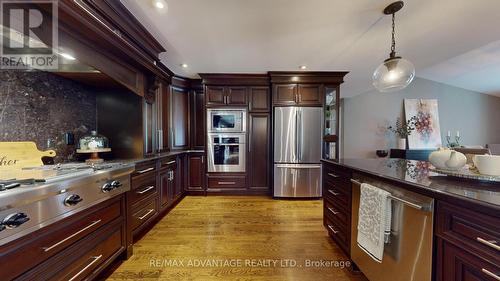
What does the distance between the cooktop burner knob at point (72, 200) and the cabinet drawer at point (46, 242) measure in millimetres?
100

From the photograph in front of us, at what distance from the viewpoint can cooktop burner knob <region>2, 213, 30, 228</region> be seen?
2.86 ft

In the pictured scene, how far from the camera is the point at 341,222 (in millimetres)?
1891

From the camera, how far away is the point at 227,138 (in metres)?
3.76

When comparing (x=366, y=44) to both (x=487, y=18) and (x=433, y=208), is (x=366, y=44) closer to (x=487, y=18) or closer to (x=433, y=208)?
(x=487, y=18)

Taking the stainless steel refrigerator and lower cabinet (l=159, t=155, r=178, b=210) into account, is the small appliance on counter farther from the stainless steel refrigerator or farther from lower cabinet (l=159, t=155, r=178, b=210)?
the stainless steel refrigerator

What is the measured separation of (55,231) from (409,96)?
761 centimetres

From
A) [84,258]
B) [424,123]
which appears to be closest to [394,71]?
[84,258]

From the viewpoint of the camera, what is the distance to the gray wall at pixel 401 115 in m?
5.65

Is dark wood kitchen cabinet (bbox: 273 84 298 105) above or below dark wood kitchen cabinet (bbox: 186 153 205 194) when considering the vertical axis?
above

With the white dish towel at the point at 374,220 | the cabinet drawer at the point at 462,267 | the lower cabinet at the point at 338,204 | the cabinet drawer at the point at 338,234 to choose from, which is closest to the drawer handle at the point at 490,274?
the cabinet drawer at the point at 462,267

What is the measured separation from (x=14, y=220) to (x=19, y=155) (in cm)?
93

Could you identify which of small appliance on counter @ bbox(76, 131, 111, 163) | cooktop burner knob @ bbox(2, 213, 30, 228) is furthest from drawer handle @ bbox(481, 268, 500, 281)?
small appliance on counter @ bbox(76, 131, 111, 163)

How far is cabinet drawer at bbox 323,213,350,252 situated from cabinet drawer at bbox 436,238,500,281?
0.88 meters

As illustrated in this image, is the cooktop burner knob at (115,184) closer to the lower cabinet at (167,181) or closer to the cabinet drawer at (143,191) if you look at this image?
the cabinet drawer at (143,191)
